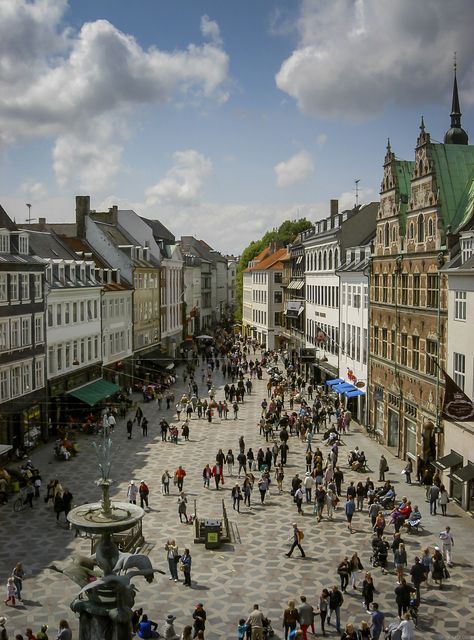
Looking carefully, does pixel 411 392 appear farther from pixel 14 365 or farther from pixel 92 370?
pixel 92 370

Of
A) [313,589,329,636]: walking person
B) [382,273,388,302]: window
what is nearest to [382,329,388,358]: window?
[382,273,388,302]: window

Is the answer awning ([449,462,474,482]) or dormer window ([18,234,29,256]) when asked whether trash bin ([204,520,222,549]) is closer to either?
awning ([449,462,474,482])

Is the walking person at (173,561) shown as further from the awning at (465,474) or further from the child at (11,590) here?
the awning at (465,474)

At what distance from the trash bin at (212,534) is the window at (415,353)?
52.6 ft

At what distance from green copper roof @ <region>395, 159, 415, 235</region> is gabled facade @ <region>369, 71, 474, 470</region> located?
0.06m

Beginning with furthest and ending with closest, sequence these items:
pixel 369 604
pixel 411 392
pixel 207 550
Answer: pixel 411 392 < pixel 207 550 < pixel 369 604

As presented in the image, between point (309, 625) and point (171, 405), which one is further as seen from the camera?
point (171, 405)

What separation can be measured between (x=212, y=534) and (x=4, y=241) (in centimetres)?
2297

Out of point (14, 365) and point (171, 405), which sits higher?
point (14, 365)

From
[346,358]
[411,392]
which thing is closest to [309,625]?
[411,392]

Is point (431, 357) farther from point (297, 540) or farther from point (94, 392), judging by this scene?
point (94, 392)

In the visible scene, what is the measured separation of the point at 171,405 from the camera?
56.4 meters

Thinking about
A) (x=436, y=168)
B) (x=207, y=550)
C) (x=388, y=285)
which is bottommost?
(x=207, y=550)

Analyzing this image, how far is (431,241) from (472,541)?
1532 centimetres
